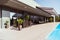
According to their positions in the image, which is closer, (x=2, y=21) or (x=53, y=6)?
(x=2, y=21)

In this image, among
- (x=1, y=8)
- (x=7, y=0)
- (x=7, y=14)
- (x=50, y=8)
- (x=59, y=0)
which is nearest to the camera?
(x=7, y=0)

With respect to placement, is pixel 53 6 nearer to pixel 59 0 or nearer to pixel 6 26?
pixel 59 0

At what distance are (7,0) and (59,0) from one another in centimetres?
3448

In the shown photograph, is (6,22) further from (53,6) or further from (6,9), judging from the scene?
(53,6)

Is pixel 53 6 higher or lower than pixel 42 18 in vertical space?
higher

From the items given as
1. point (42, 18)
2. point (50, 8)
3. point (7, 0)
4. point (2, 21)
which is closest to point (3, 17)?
point (2, 21)

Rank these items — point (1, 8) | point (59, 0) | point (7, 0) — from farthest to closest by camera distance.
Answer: point (59, 0) → point (1, 8) → point (7, 0)

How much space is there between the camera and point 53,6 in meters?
51.0

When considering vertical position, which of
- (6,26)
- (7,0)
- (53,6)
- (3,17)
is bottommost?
(6,26)

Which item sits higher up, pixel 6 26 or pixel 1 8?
pixel 1 8

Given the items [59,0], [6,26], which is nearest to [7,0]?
[6,26]

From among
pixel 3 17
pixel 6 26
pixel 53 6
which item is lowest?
pixel 6 26

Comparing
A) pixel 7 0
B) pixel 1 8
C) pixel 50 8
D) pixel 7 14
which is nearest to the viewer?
pixel 7 0

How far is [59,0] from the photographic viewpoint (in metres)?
43.8
